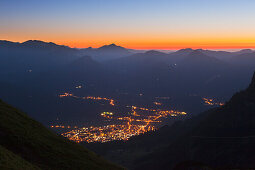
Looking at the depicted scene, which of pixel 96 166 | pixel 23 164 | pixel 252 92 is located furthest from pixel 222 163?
pixel 23 164

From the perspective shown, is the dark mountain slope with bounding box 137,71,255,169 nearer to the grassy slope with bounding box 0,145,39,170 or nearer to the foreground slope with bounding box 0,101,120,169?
the foreground slope with bounding box 0,101,120,169

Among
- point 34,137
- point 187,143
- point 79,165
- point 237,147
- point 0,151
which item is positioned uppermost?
point 0,151

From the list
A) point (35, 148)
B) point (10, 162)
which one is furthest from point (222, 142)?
point (10, 162)

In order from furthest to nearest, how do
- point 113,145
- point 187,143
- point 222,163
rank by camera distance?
1. point 113,145
2. point 187,143
3. point 222,163

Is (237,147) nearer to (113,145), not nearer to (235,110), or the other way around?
(235,110)

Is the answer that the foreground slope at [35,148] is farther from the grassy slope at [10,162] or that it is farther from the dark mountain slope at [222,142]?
the dark mountain slope at [222,142]

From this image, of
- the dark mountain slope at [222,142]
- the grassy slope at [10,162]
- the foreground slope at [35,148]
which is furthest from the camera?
the dark mountain slope at [222,142]

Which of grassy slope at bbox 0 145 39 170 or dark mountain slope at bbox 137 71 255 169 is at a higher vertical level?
grassy slope at bbox 0 145 39 170

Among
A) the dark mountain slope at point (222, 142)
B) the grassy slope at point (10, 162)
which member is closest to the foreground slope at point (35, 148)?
the grassy slope at point (10, 162)

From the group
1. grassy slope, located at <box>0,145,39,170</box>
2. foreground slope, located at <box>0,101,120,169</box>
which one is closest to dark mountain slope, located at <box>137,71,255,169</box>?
foreground slope, located at <box>0,101,120,169</box>
